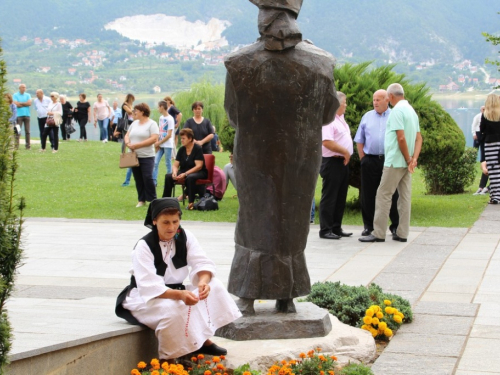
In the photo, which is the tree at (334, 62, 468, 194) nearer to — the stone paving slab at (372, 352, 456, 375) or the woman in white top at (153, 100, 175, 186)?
the woman in white top at (153, 100, 175, 186)

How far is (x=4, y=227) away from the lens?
347cm

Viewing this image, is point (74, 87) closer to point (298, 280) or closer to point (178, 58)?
point (178, 58)

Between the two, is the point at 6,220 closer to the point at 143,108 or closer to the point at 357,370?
the point at 357,370

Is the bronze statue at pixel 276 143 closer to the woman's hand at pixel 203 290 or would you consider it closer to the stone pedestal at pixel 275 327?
the stone pedestal at pixel 275 327

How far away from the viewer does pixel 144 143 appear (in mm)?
13844

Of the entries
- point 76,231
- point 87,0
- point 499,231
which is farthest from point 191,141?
point 87,0

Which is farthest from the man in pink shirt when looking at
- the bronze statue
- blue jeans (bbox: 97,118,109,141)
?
blue jeans (bbox: 97,118,109,141)

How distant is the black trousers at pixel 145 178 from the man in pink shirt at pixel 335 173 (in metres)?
4.18

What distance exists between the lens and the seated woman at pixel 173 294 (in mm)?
5219

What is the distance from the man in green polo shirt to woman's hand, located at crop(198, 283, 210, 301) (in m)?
5.43

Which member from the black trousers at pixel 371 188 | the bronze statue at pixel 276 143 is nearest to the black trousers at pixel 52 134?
the black trousers at pixel 371 188

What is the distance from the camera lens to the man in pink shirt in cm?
1057

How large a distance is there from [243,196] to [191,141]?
8446mm

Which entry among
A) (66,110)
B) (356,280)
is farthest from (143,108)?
(66,110)
